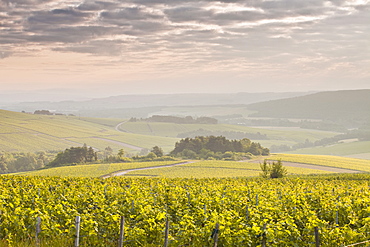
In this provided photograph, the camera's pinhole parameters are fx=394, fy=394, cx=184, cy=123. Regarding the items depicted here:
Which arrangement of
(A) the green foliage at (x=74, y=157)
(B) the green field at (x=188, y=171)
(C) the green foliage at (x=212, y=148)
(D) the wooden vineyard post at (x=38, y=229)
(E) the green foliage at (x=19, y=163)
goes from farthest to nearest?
(E) the green foliage at (x=19, y=163) < (C) the green foliage at (x=212, y=148) < (A) the green foliage at (x=74, y=157) < (B) the green field at (x=188, y=171) < (D) the wooden vineyard post at (x=38, y=229)

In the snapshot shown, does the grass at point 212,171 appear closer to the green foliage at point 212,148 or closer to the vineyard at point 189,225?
the green foliage at point 212,148

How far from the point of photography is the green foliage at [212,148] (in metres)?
110

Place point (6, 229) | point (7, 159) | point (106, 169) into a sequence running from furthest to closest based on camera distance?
point (7, 159) → point (106, 169) → point (6, 229)

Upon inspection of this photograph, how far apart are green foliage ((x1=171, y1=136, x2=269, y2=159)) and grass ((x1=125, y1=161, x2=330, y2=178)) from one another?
23683mm

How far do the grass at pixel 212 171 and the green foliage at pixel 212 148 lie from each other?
2368cm

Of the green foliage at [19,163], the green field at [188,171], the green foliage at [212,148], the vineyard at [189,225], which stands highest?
the vineyard at [189,225]

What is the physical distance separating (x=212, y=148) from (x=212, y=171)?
39577 mm

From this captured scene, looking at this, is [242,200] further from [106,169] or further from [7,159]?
[7,159]

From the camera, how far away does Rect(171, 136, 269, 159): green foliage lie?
10988 cm

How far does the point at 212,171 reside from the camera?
245 ft

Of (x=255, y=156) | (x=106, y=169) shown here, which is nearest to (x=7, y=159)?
(x=106, y=169)

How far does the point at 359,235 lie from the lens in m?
12.5

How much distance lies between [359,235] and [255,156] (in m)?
94.1

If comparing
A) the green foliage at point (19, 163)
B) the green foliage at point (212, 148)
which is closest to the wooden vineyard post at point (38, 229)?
the green foliage at point (212, 148)
